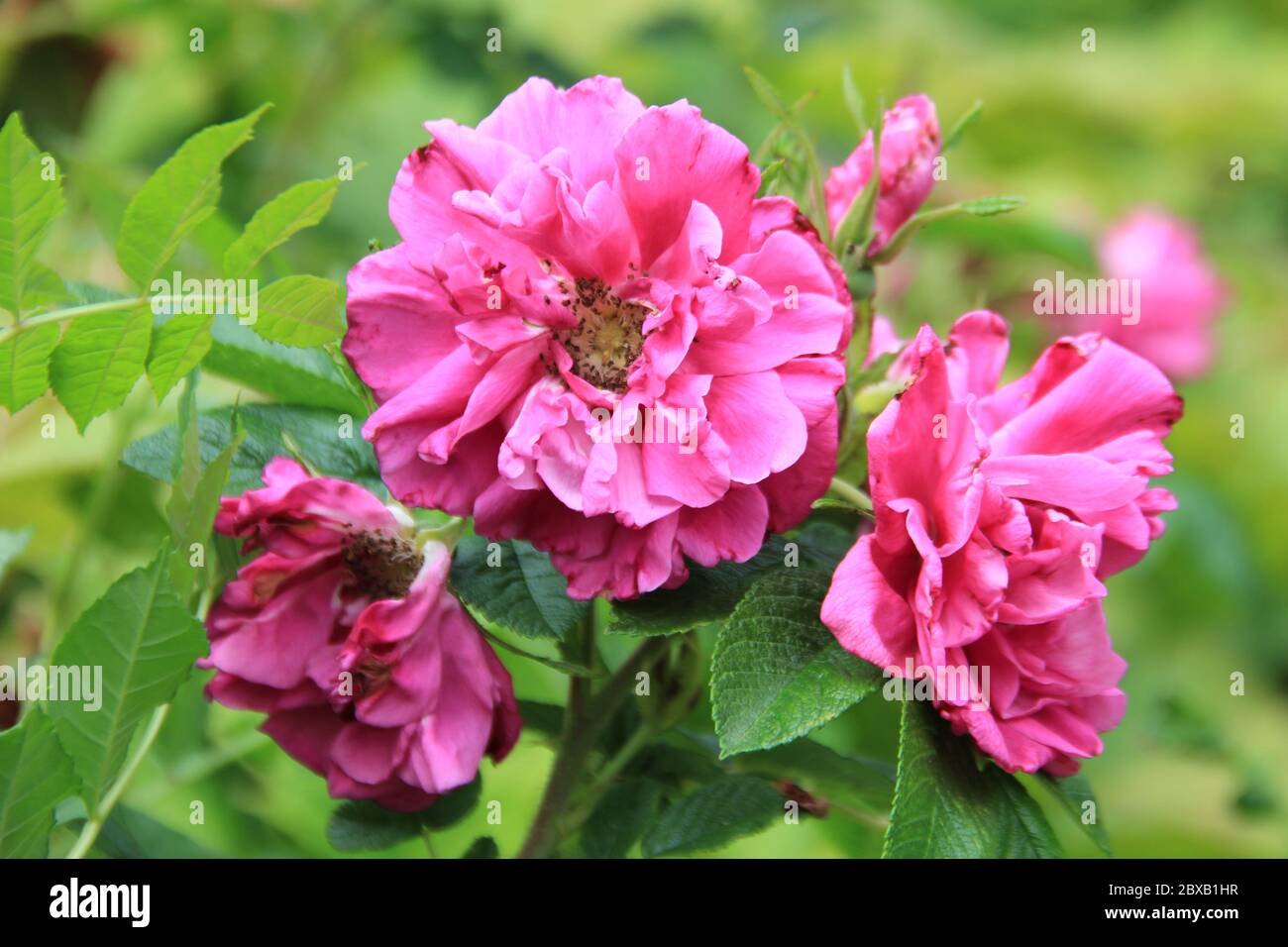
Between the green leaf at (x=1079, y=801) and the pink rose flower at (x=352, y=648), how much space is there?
0.19 m

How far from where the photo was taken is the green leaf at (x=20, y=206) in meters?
0.43

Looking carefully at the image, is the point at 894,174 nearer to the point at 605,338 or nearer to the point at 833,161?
the point at 605,338

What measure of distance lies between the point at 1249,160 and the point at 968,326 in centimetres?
220

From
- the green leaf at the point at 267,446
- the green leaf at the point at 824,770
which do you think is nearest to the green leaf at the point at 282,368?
the green leaf at the point at 267,446

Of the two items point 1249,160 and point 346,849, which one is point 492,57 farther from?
point 1249,160

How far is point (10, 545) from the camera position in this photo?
0.55 meters

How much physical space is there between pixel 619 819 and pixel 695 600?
0.13 metres

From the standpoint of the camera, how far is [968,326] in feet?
1.63

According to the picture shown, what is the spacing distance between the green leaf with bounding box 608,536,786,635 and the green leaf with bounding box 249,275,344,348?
136 mm

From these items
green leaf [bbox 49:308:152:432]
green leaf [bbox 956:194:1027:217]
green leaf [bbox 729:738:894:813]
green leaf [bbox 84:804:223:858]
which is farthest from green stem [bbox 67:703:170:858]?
green leaf [bbox 956:194:1027:217]

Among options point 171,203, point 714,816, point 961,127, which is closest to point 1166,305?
point 961,127

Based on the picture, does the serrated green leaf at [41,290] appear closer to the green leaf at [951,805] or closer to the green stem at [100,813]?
the green stem at [100,813]
